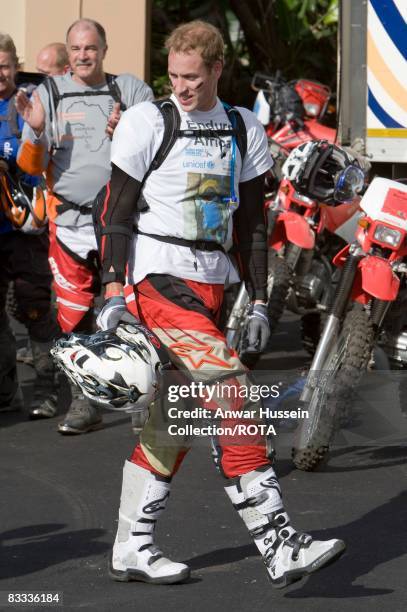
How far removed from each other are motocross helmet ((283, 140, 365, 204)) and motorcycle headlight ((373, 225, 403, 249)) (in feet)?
2.10

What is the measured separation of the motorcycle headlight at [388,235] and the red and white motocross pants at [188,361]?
1.62 meters

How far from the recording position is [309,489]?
21.0 feet

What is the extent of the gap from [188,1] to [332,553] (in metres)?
12.8

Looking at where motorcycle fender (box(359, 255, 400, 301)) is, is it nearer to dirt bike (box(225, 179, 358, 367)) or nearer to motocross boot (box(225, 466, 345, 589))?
motocross boot (box(225, 466, 345, 589))

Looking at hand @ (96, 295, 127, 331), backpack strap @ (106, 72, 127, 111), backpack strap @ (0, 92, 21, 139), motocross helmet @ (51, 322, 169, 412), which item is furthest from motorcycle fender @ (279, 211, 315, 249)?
motocross helmet @ (51, 322, 169, 412)

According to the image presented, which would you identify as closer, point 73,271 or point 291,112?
point 73,271

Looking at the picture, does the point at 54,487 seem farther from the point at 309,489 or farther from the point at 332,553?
the point at 332,553

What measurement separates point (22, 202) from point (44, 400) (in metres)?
1.16

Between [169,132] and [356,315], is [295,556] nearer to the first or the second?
[169,132]

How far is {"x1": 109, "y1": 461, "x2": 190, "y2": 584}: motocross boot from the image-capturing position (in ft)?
16.7

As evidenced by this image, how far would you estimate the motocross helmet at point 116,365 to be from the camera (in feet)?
15.7

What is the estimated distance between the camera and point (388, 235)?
6613 millimetres

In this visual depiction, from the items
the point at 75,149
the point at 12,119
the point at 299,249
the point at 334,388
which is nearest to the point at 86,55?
the point at 75,149

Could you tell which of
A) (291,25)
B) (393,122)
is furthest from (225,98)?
(393,122)
